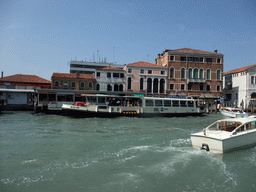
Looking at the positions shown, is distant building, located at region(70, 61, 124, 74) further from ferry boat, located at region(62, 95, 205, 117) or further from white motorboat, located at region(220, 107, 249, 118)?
white motorboat, located at region(220, 107, 249, 118)

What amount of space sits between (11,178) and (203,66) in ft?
128

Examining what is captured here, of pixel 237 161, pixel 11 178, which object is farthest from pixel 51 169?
pixel 237 161

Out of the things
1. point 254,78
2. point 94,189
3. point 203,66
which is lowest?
point 94,189

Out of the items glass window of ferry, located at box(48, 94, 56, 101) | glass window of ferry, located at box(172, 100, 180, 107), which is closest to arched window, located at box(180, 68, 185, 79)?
glass window of ferry, located at box(172, 100, 180, 107)

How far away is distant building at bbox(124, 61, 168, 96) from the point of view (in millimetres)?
38125

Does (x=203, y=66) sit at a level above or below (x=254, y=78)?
above

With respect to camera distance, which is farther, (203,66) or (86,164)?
(203,66)

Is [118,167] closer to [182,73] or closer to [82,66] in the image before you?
[182,73]

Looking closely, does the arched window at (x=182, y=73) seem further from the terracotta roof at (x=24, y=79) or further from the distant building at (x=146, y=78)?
the terracotta roof at (x=24, y=79)

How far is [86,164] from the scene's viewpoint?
791 centimetres

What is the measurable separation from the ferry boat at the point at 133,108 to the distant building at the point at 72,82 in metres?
9.42

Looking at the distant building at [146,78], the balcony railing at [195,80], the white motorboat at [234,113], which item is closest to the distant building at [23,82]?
the distant building at [146,78]

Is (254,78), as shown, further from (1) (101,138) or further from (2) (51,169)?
(2) (51,169)

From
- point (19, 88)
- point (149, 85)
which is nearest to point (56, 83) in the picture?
point (19, 88)
